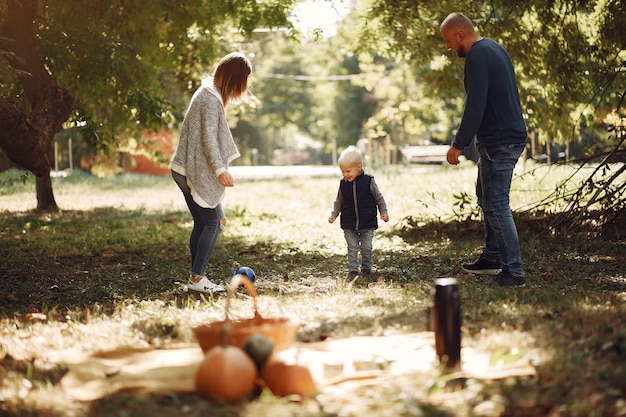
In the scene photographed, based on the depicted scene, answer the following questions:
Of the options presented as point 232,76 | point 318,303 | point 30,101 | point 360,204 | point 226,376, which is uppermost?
point 30,101

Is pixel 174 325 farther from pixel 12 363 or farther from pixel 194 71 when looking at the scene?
pixel 194 71

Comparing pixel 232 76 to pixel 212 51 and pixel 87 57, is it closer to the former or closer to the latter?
pixel 87 57

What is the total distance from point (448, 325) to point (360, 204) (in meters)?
3.72

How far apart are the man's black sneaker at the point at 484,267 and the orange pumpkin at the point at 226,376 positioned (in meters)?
4.26

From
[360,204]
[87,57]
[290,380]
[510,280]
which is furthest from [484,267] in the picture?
[87,57]

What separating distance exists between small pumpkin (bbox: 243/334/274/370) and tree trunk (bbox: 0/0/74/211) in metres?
5.99

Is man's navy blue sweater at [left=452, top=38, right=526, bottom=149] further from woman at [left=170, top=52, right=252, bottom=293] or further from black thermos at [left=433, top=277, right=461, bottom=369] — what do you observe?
black thermos at [left=433, top=277, right=461, bottom=369]

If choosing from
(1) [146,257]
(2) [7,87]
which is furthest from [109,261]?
(2) [7,87]

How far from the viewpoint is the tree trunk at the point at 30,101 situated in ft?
29.7

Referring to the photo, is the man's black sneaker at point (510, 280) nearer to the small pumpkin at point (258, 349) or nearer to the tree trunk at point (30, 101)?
the small pumpkin at point (258, 349)

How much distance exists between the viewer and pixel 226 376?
3553 mm

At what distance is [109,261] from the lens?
947 cm

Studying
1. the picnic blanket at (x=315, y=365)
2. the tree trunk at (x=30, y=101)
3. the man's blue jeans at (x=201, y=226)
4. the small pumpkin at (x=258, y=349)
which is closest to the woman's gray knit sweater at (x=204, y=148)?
the man's blue jeans at (x=201, y=226)

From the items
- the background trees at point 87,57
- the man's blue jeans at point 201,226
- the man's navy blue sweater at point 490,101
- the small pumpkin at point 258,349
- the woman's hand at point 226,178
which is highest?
the background trees at point 87,57
